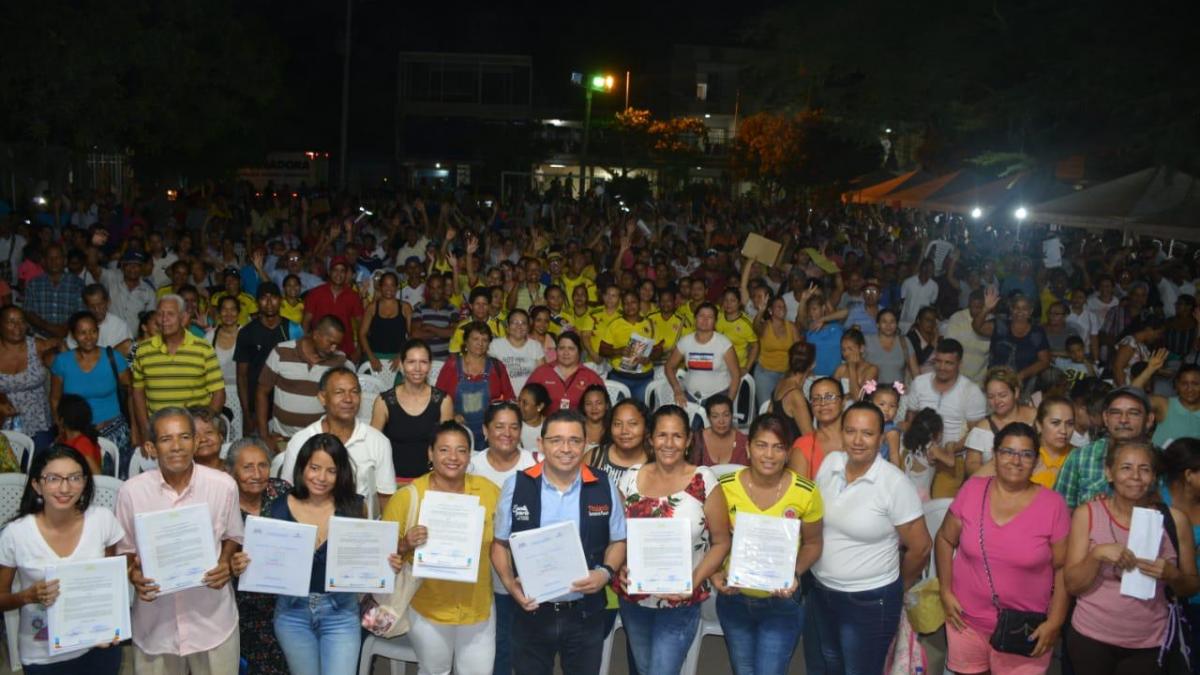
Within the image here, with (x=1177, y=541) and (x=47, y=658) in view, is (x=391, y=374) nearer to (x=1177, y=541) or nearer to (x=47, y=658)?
(x=47, y=658)

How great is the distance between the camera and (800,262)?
1471 cm

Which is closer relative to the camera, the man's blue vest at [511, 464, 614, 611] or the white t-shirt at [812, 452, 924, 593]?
the man's blue vest at [511, 464, 614, 611]

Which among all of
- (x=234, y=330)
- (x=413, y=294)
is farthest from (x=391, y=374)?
(x=413, y=294)

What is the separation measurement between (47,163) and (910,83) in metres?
16.2

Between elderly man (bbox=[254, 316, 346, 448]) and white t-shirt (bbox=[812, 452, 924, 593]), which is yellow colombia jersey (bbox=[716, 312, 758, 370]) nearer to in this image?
elderly man (bbox=[254, 316, 346, 448])

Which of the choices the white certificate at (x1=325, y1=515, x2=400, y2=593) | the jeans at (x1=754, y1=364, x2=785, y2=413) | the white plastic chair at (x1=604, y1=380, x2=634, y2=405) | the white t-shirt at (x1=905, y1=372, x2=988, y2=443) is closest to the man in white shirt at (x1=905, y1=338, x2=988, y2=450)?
the white t-shirt at (x1=905, y1=372, x2=988, y2=443)

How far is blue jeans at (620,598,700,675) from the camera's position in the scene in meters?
5.12

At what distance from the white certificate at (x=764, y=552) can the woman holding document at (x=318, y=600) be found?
66.6 inches

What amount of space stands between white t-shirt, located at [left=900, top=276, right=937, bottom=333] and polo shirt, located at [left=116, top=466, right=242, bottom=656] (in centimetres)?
978

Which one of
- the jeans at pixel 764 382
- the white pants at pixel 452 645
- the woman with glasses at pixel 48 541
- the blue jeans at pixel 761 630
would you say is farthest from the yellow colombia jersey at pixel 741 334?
the woman with glasses at pixel 48 541

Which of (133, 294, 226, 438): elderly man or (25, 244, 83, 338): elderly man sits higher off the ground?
(25, 244, 83, 338): elderly man

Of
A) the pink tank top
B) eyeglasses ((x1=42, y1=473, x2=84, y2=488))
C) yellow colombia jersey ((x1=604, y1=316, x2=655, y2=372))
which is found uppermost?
yellow colombia jersey ((x1=604, y1=316, x2=655, y2=372))

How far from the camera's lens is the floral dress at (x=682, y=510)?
16.6ft

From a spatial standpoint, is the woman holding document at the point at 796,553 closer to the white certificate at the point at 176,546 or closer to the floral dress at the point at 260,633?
the floral dress at the point at 260,633
